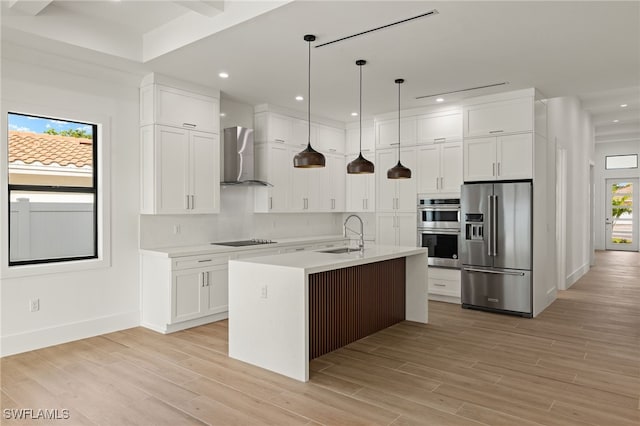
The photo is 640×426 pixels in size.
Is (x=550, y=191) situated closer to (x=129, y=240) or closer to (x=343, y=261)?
(x=343, y=261)

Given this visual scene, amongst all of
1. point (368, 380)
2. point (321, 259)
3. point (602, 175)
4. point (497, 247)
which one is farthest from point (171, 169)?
point (602, 175)

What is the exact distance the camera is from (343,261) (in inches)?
153

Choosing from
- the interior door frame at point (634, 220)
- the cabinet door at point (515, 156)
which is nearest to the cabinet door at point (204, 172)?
the cabinet door at point (515, 156)

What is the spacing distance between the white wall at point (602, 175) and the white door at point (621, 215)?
11cm

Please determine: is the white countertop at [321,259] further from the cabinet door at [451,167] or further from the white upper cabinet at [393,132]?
the white upper cabinet at [393,132]

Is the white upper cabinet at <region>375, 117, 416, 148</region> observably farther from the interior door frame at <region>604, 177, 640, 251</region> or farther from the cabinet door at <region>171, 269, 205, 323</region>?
the interior door frame at <region>604, 177, 640, 251</region>

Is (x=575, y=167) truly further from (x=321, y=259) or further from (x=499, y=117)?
(x=321, y=259)

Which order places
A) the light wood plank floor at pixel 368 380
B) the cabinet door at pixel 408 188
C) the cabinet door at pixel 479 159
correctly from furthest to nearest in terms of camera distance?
1. the cabinet door at pixel 408 188
2. the cabinet door at pixel 479 159
3. the light wood plank floor at pixel 368 380

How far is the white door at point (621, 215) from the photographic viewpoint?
1276 centimetres

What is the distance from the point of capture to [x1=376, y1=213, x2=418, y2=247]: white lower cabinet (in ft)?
21.9

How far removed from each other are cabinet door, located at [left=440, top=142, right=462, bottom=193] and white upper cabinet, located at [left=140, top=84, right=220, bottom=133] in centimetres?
326

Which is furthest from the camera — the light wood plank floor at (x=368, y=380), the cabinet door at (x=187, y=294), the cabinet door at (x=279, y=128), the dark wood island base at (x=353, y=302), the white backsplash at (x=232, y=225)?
the cabinet door at (x=279, y=128)

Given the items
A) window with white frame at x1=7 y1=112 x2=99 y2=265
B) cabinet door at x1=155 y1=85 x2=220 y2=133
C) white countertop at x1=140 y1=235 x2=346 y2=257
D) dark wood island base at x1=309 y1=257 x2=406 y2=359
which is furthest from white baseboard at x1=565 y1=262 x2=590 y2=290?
window with white frame at x1=7 y1=112 x2=99 y2=265

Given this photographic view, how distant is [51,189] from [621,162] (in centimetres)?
1457
